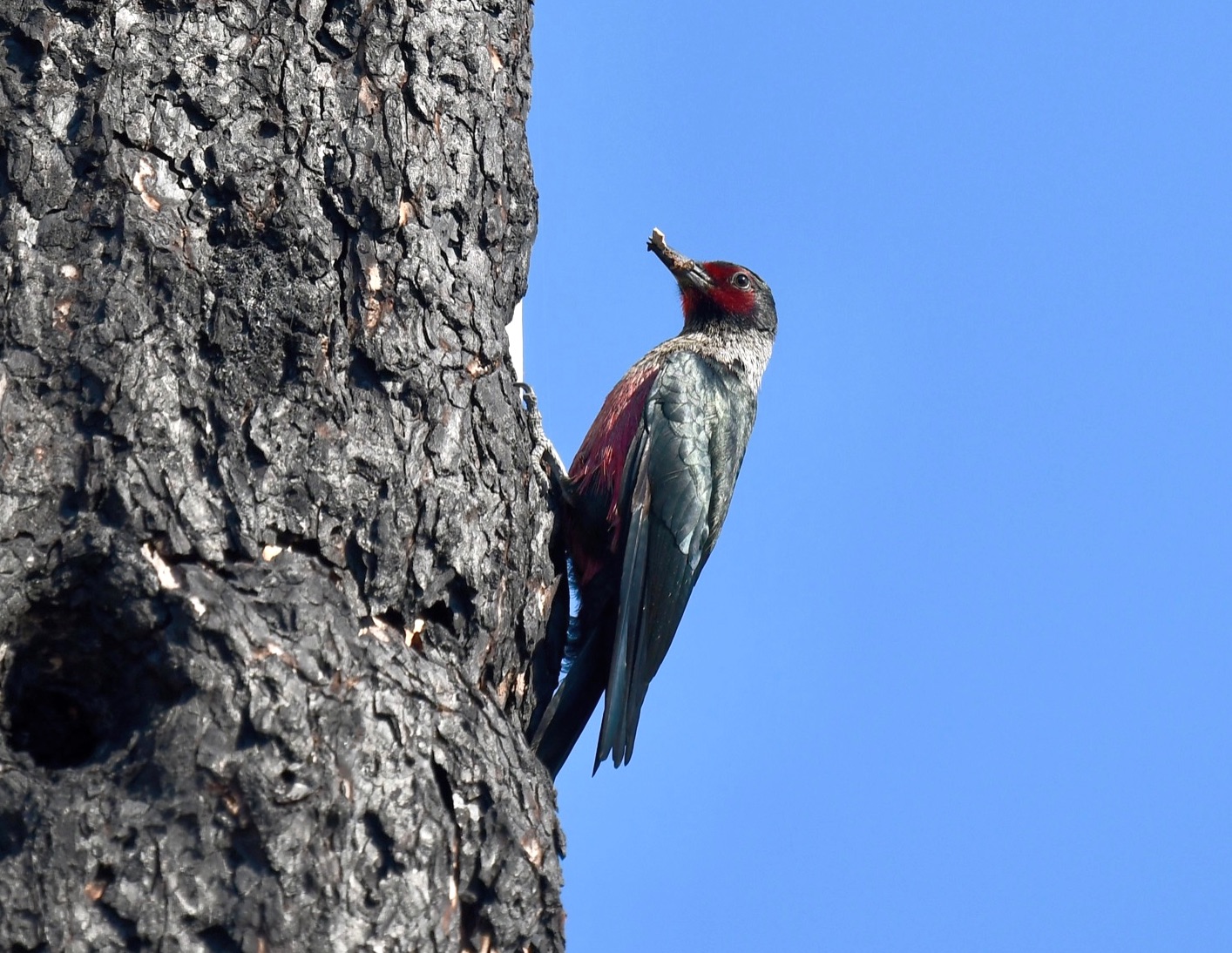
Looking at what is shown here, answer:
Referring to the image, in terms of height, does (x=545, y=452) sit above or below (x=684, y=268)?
below

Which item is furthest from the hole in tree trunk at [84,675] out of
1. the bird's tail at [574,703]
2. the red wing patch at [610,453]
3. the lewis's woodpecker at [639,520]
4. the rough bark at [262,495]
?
the red wing patch at [610,453]

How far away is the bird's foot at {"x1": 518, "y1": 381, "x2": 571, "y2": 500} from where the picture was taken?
12.7 feet

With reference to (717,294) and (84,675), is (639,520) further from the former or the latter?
(84,675)

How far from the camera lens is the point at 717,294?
18.0 feet

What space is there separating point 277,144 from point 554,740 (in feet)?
5.32

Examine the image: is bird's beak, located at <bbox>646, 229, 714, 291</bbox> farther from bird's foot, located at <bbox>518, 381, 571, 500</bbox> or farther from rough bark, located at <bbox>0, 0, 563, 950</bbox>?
rough bark, located at <bbox>0, 0, 563, 950</bbox>

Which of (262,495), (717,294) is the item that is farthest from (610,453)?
(262,495)

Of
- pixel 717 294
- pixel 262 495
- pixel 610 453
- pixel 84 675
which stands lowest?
pixel 84 675

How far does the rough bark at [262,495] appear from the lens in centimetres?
237

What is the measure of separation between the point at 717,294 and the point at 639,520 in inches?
62.9

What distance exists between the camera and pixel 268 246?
291 cm

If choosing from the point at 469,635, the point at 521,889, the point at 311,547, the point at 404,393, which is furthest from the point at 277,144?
the point at 521,889

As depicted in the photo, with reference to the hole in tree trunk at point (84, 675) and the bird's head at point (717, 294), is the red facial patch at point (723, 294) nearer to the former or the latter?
the bird's head at point (717, 294)

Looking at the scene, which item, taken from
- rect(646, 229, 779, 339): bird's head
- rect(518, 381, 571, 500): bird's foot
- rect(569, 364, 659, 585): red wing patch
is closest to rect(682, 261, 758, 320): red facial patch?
rect(646, 229, 779, 339): bird's head
